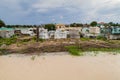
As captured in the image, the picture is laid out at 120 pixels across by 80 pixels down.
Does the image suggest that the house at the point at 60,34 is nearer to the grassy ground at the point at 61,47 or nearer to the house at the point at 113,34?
the house at the point at 113,34

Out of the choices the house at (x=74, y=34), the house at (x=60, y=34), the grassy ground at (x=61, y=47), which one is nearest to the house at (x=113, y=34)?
the house at (x=74, y=34)

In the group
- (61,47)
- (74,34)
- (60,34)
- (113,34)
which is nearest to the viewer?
(61,47)

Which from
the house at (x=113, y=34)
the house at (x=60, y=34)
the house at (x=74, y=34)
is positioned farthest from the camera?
the house at (x=74, y=34)

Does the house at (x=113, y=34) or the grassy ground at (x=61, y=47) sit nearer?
the grassy ground at (x=61, y=47)

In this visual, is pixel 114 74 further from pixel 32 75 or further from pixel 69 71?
pixel 32 75

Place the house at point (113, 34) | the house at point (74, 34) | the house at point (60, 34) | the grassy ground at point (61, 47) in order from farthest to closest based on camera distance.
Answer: the house at point (74, 34) < the house at point (60, 34) < the house at point (113, 34) < the grassy ground at point (61, 47)

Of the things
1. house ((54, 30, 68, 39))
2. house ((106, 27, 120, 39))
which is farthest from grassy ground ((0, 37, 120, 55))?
house ((54, 30, 68, 39))

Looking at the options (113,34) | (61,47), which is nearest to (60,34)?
(113,34)

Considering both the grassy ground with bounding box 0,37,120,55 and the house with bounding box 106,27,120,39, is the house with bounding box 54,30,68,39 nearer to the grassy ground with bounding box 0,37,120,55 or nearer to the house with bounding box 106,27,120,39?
the house with bounding box 106,27,120,39

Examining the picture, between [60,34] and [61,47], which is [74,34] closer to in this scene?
[60,34]

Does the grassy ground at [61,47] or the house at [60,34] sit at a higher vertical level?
the house at [60,34]

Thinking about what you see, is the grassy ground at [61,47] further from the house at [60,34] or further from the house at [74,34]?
the house at [74,34]
